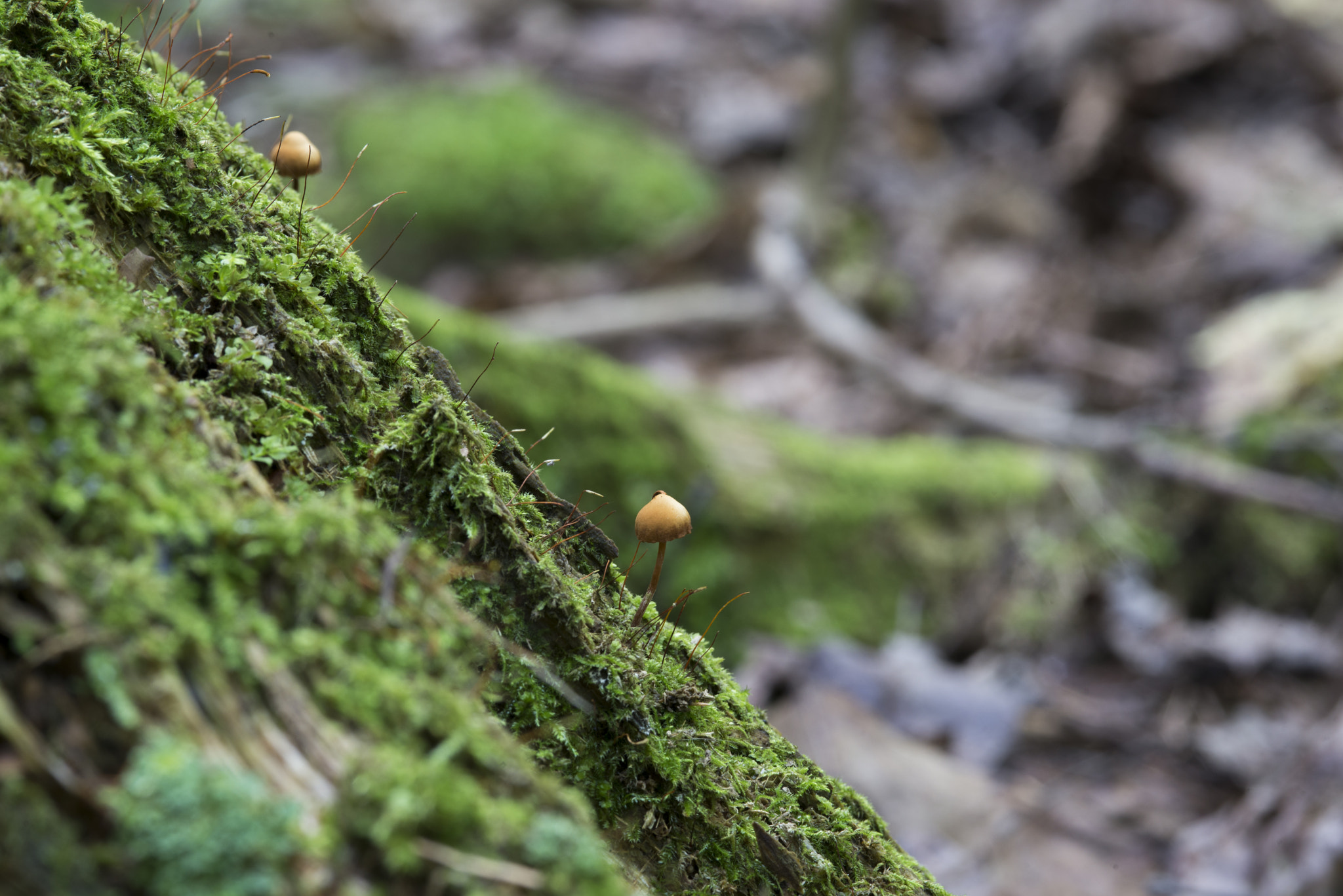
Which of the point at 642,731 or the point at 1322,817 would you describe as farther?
the point at 1322,817

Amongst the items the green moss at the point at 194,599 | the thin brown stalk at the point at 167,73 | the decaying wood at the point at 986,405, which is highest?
the thin brown stalk at the point at 167,73

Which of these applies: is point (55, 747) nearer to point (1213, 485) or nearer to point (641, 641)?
point (641, 641)

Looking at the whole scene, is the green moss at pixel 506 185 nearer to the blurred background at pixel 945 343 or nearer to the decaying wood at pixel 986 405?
the blurred background at pixel 945 343

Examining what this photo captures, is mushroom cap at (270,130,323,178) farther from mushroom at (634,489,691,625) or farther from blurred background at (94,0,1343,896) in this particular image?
blurred background at (94,0,1343,896)

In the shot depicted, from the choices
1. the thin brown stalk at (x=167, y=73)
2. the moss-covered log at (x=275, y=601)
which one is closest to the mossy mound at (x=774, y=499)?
the thin brown stalk at (x=167, y=73)

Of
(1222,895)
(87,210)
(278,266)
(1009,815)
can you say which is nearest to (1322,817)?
(1222,895)

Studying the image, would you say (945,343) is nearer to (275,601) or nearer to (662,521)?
(662,521)
